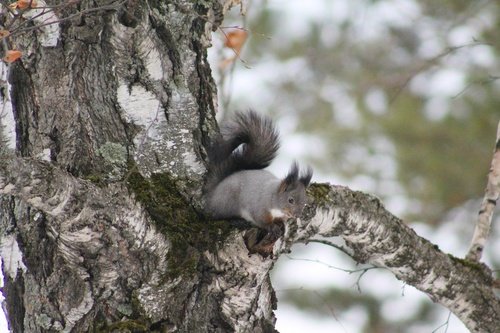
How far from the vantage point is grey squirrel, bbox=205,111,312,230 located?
224 cm

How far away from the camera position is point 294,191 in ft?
7.57

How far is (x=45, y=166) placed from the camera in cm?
168

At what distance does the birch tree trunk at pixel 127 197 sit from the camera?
192cm

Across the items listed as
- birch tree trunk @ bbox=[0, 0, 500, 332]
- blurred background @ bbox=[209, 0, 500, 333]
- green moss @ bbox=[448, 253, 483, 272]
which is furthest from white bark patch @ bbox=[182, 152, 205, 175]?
blurred background @ bbox=[209, 0, 500, 333]

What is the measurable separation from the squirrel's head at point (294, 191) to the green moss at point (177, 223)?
22cm

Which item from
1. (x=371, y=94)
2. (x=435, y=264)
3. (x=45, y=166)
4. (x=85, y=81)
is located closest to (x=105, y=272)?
(x=45, y=166)

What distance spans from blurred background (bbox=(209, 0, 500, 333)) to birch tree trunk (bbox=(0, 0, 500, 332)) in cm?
283

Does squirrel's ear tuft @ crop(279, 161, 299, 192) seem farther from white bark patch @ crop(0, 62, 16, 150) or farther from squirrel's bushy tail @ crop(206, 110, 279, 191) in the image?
white bark patch @ crop(0, 62, 16, 150)

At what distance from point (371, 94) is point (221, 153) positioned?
4460mm

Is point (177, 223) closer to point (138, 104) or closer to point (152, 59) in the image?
point (138, 104)

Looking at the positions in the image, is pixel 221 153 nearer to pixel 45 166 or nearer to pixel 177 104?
pixel 177 104

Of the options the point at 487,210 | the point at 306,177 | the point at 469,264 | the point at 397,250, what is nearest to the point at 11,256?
the point at 306,177

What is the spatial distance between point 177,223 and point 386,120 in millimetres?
4402

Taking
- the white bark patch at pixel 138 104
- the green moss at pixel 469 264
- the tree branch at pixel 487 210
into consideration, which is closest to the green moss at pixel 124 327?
the white bark patch at pixel 138 104
